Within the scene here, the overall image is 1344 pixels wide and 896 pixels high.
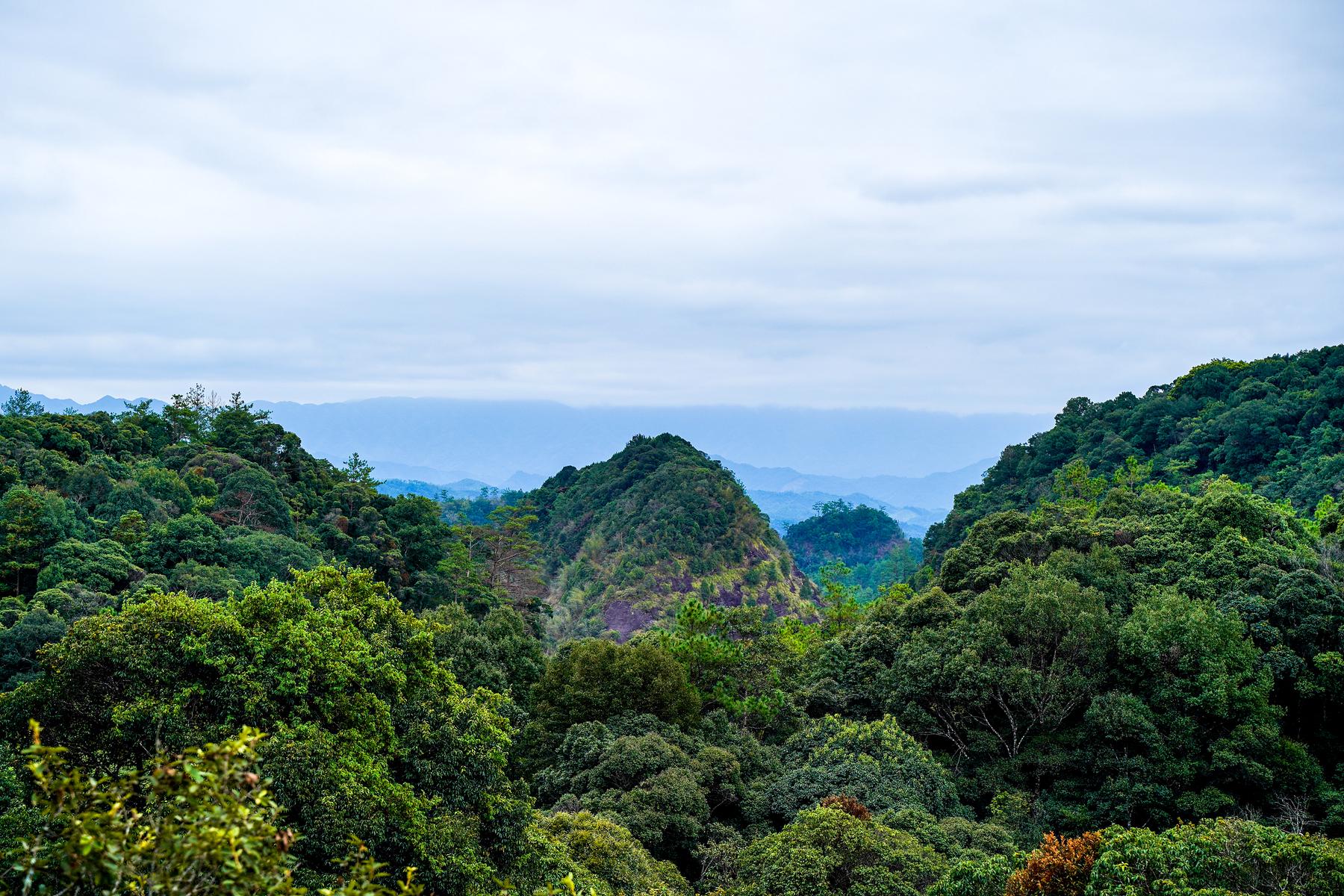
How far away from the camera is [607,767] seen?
18.3 meters

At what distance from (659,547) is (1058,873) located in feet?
169

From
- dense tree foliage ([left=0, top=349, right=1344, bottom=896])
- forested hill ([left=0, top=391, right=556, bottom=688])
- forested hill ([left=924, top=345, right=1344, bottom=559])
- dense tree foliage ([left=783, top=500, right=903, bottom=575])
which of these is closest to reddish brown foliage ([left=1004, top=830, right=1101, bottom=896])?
dense tree foliage ([left=0, top=349, right=1344, bottom=896])

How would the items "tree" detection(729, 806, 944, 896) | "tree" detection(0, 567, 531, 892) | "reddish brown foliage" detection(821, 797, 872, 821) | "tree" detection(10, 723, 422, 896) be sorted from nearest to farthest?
"tree" detection(10, 723, 422, 896) → "tree" detection(0, 567, 531, 892) → "tree" detection(729, 806, 944, 896) → "reddish brown foliage" detection(821, 797, 872, 821)

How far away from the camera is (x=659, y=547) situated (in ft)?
204

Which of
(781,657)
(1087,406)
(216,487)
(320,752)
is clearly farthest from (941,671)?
(1087,406)

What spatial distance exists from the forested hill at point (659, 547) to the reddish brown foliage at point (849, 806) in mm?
39490

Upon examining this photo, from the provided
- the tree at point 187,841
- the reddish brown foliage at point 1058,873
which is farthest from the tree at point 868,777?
the tree at point 187,841

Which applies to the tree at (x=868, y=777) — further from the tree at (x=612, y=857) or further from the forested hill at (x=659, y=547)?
the forested hill at (x=659, y=547)

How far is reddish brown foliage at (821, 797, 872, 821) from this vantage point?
15641 mm

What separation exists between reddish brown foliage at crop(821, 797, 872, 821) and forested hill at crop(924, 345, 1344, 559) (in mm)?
27797

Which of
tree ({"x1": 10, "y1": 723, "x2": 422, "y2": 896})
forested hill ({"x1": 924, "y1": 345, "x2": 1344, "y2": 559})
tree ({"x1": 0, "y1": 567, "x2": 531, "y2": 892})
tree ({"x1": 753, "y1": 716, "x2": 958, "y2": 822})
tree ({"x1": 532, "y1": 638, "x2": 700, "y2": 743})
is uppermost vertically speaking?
forested hill ({"x1": 924, "y1": 345, "x2": 1344, "y2": 559})

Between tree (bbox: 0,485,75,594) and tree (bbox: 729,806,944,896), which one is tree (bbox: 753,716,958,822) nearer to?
tree (bbox: 729,806,944,896)

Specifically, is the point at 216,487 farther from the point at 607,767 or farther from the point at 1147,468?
the point at 1147,468

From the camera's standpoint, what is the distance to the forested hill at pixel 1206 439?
134ft
